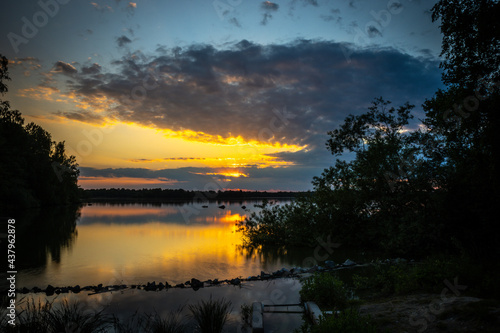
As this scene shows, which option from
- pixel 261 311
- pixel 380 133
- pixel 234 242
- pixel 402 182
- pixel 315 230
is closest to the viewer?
pixel 261 311

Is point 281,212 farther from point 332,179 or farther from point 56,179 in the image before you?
point 56,179

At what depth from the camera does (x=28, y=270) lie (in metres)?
12.1

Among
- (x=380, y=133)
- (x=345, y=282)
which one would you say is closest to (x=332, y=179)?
(x=380, y=133)

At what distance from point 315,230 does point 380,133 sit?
8.83 m

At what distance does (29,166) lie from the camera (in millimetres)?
55062

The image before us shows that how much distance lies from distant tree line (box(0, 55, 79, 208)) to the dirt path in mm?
27016

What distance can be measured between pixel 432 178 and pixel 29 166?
63.6 meters

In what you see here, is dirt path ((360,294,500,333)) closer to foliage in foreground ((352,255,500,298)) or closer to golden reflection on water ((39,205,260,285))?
foliage in foreground ((352,255,500,298))

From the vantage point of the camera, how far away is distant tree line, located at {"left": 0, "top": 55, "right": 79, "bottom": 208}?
1507 inches

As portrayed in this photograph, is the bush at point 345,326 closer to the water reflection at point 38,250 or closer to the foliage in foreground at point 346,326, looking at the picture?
the foliage in foreground at point 346,326

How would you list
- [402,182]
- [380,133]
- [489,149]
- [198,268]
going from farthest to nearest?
1. [380,133]
2. [402,182]
3. [198,268]
4. [489,149]

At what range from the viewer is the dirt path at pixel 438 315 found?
4805 millimetres

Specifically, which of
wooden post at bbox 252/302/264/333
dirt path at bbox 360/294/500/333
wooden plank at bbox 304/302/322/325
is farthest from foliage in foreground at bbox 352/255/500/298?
wooden post at bbox 252/302/264/333

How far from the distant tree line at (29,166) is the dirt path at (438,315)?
88.6 feet
